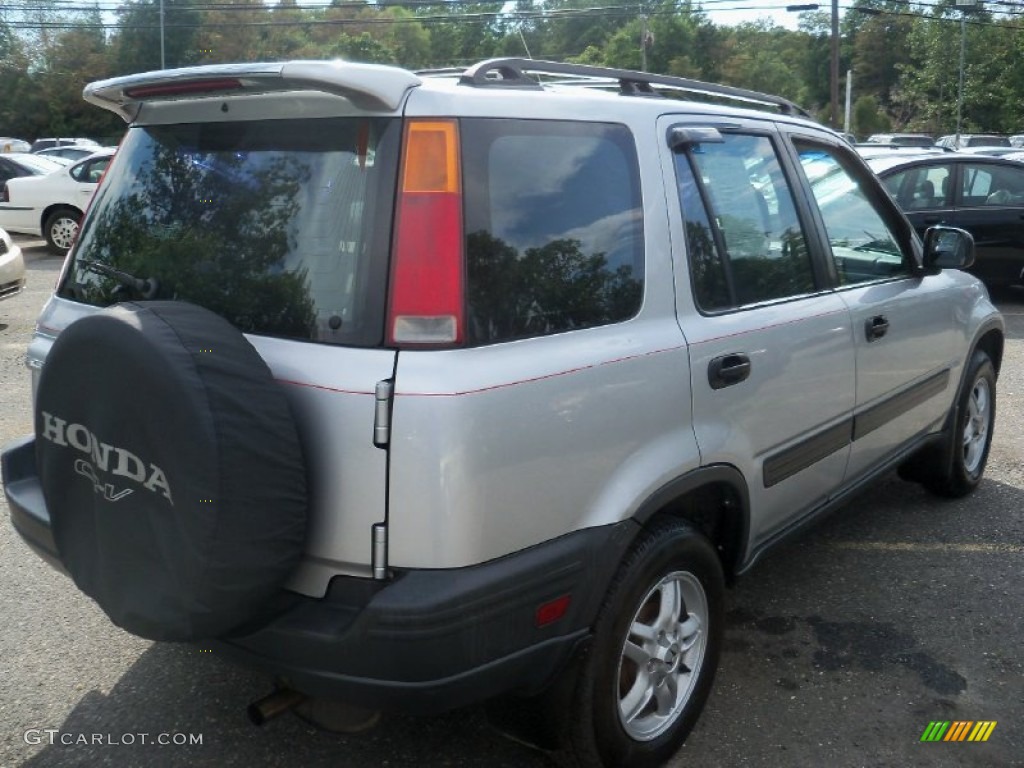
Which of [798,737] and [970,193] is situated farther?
[970,193]

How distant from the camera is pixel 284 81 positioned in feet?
7.62

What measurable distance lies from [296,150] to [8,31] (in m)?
64.8

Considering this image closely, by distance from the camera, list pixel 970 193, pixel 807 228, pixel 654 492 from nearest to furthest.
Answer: pixel 654 492, pixel 807 228, pixel 970 193

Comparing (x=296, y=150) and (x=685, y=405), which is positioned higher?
(x=296, y=150)

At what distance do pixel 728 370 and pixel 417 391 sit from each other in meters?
1.12

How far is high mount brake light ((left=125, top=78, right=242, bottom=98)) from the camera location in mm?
2475

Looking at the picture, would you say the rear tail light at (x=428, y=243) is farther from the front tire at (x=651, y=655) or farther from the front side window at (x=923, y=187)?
the front side window at (x=923, y=187)

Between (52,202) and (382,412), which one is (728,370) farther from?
(52,202)

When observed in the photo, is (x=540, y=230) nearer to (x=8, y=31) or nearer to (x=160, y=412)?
(x=160, y=412)

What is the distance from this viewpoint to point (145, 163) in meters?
2.84

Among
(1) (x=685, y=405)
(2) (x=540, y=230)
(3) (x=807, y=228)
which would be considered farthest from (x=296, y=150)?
(3) (x=807, y=228)

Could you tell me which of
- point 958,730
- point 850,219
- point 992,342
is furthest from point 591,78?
point 992,342

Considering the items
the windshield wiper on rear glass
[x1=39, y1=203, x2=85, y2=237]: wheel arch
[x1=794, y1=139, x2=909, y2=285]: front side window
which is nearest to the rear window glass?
the windshield wiper on rear glass

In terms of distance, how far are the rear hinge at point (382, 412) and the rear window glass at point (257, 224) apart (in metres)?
0.13
